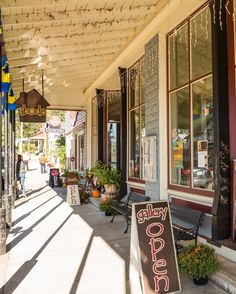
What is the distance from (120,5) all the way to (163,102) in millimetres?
1961

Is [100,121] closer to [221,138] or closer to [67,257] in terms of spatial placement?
[67,257]

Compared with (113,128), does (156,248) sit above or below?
below

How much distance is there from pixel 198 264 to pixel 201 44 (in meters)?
3.58

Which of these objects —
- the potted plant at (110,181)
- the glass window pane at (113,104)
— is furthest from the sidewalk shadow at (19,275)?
the glass window pane at (113,104)

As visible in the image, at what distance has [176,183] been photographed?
543 cm

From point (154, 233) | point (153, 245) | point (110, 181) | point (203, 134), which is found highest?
point (203, 134)

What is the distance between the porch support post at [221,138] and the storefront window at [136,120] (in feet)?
10.7

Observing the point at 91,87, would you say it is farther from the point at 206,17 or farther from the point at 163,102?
Answer: the point at 206,17

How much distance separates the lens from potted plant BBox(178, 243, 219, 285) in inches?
134

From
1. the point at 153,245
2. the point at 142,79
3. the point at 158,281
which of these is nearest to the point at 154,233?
the point at 153,245

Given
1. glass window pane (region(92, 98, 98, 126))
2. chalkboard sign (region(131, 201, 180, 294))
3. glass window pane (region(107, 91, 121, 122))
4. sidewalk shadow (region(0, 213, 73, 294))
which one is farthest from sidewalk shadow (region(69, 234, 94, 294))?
glass window pane (region(92, 98, 98, 126))

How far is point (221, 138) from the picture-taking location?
399 centimetres

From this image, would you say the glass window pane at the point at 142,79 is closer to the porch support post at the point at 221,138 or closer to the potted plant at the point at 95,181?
the potted plant at the point at 95,181

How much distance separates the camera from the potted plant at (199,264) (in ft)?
11.2
